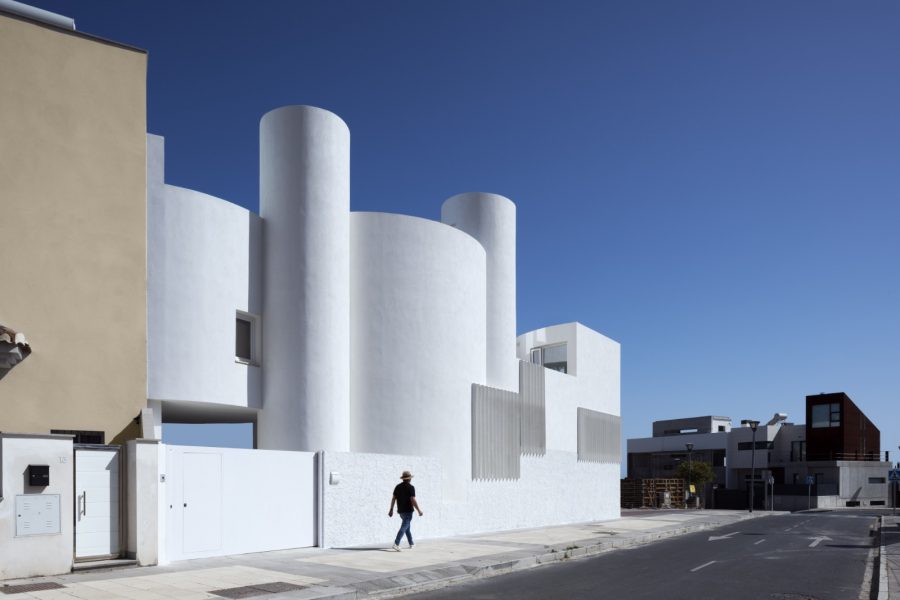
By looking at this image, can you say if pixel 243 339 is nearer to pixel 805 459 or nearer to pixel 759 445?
pixel 805 459

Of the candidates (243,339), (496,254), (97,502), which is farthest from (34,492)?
(496,254)

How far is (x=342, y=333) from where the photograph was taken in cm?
2069

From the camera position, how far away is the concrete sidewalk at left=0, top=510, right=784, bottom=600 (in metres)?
11.6

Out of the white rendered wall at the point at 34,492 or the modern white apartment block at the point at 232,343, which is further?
the modern white apartment block at the point at 232,343

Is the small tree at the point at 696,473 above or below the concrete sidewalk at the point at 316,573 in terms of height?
below

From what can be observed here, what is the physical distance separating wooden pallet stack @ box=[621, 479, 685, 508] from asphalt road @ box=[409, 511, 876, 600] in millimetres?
29910

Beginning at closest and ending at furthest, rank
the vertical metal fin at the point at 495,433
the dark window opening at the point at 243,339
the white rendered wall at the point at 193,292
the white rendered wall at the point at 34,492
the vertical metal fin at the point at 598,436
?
the white rendered wall at the point at 34,492
the white rendered wall at the point at 193,292
the dark window opening at the point at 243,339
the vertical metal fin at the point at 495,433
the vertical metal fin at the point at 598,436

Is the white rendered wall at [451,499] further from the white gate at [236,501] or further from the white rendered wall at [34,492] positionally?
the white rendered wall at [34,492]

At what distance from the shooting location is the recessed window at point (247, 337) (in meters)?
19.6

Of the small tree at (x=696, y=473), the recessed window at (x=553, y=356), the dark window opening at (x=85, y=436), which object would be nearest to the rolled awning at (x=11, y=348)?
the dark window opening at (x=85, y=436)

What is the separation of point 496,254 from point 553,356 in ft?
27.9

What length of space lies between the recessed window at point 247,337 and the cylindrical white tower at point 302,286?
0.71ft

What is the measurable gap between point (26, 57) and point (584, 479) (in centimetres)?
2597

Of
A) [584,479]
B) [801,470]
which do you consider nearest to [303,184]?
[584,479]
